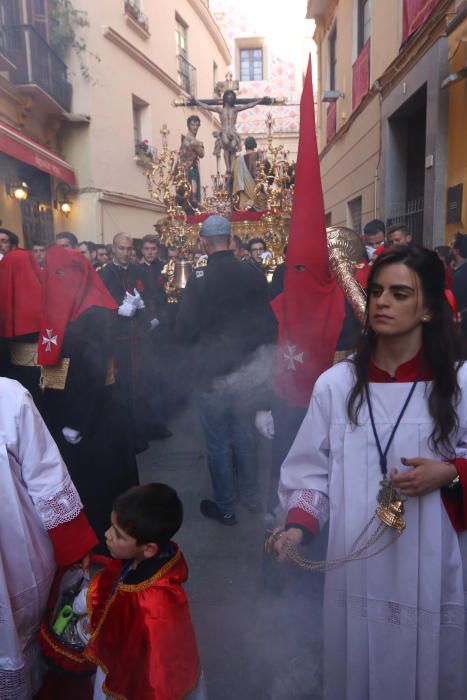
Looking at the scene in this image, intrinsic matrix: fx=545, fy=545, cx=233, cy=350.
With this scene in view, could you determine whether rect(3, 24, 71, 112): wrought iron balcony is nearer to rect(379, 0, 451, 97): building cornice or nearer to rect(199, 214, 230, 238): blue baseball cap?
rect(379, 0, 451, 97): building cornice

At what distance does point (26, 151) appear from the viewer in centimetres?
893

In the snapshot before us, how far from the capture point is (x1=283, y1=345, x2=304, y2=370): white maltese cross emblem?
2.62 m

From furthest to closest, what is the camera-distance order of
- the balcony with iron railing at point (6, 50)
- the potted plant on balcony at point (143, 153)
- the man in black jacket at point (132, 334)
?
the potted plant on balcony at point (143, 153), the balcony with iron railing at point (6, 50), the man in black jacket at point (132, 334)

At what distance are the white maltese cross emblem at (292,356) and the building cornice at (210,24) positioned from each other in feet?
61.9

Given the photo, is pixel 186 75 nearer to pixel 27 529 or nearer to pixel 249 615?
pixel 249 615

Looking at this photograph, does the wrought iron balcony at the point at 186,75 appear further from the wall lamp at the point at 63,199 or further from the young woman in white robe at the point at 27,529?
the young woman in white robe at the point at 27,529

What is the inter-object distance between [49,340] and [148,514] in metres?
1.64

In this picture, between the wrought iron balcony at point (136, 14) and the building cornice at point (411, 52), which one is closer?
the building cornice at point (411, 52)

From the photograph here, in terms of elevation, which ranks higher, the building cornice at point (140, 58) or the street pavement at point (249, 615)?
the building cornice at point (140, 58)

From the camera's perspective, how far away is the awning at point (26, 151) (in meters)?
8.24

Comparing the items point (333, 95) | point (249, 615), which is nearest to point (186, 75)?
point (333, 95)

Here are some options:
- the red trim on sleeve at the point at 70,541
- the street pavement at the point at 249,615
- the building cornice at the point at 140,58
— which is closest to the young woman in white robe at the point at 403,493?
the street pavement at the point at 249,615

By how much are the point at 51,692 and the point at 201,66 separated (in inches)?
839

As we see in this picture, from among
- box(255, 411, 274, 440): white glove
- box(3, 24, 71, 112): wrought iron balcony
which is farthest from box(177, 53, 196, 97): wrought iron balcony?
box(255, 411, 274, 440): white glove
